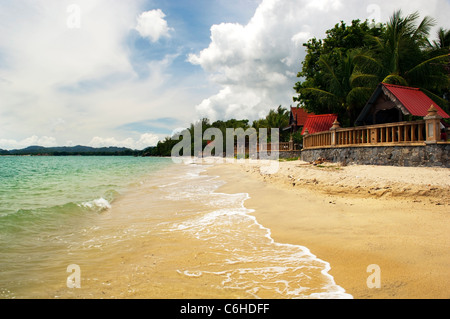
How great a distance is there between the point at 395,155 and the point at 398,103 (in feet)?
12.6

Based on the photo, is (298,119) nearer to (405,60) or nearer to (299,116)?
(299,116)

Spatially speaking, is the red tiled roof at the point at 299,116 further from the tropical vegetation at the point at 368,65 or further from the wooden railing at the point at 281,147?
the tropical vegetation at the point at 368,65

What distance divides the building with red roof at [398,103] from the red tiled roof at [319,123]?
4.72m

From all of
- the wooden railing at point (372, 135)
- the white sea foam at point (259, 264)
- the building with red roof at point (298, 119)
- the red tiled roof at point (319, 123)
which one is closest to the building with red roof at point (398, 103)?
the wooden railing at point (372, 135)

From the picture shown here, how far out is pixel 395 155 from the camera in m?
10.3

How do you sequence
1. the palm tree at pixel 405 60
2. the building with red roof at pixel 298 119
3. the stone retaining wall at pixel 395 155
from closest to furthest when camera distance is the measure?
the stone retaining wall at pixel 395 155 < the palm tree at pixel 405 60 < the building with red roof at pixel 298 119

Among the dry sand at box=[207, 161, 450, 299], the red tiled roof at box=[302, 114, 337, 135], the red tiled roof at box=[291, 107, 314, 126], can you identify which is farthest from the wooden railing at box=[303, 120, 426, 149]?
the red tiled roof at box=[291, 107, 314, 126]

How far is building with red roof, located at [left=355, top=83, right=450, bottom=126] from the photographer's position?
1231 cm

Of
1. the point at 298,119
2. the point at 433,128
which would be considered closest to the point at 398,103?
the point at 433,128

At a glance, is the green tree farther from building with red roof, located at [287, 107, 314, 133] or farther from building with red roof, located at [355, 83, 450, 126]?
building with red roof, located at [287, 107, 314, 133]

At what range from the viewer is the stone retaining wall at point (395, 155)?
8.72 metres

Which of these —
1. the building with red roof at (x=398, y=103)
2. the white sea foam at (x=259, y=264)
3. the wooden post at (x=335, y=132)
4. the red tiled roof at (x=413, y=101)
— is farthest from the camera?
the wooden post at (x=335, y=132)
